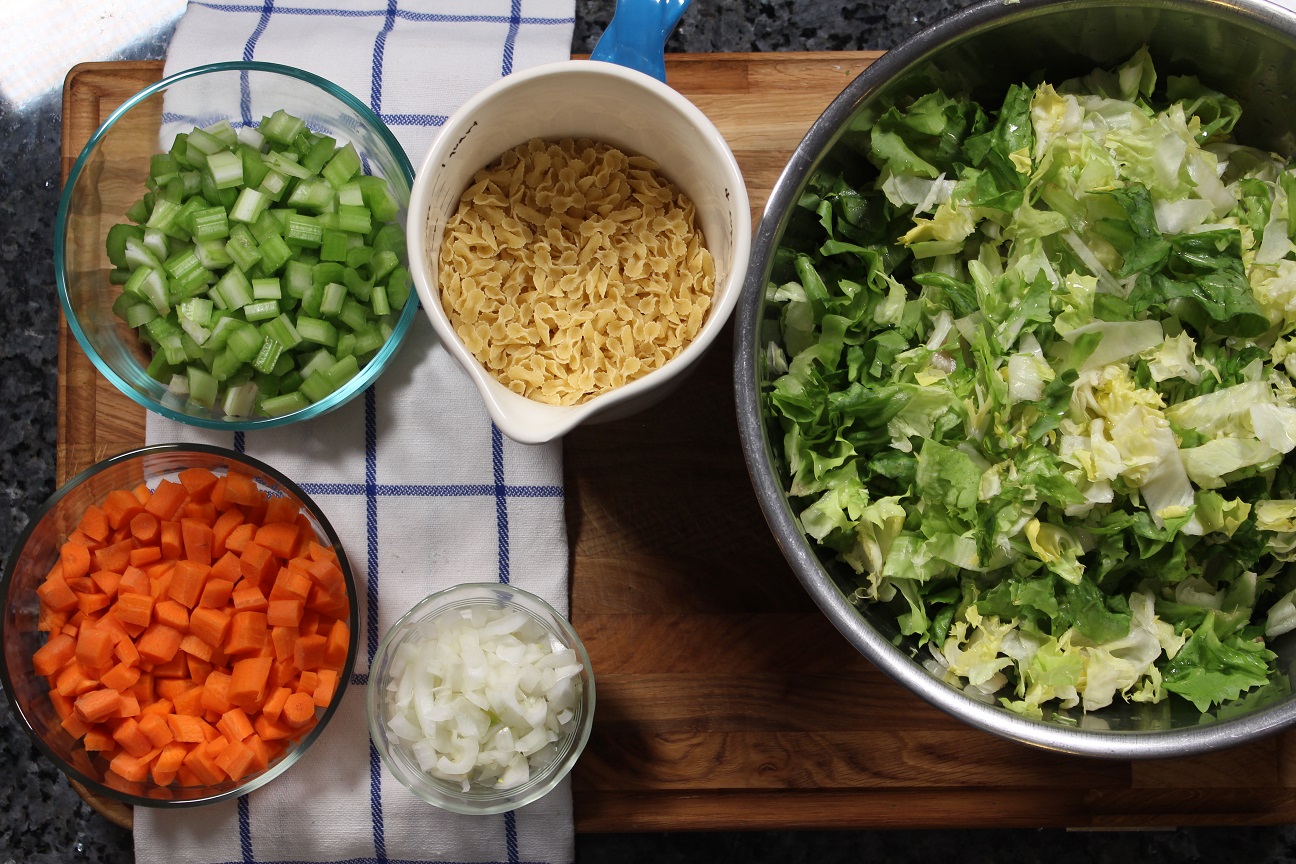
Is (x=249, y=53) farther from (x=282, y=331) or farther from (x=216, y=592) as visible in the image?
(x=216, y=592)

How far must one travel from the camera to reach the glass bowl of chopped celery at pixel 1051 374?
3.93ft

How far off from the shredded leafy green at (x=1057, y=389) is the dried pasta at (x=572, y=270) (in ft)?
0.57

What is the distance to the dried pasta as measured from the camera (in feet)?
4.46

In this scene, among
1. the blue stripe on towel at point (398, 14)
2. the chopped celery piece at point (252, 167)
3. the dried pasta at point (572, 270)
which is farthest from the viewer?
the blue stripe on towel at point (398, 14)

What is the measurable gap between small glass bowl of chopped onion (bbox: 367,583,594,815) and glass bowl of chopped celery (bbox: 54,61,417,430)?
38 centimetres

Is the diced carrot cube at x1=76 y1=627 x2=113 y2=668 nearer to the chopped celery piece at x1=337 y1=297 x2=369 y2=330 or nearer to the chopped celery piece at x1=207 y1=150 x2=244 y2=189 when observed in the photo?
the chopped celery piece at x1=337 y1=297 x2=369 y2=330

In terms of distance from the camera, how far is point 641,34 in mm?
1299

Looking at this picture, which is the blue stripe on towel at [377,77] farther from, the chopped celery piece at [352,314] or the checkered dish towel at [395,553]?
the chopped celery piece at [352,314]

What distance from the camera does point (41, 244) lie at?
5.51ft

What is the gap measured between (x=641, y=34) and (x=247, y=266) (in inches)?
25.6

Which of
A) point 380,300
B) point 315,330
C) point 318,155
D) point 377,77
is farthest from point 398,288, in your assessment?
point 377,77

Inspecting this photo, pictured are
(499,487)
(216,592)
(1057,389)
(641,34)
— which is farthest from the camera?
(499,487)

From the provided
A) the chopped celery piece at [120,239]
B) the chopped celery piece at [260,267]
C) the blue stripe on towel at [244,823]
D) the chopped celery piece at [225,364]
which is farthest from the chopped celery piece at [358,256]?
the blue stripe on towel at [244,823]

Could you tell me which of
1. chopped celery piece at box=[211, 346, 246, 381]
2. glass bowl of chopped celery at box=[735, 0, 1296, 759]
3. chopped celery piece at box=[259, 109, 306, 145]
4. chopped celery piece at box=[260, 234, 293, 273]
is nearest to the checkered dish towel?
chopped celery piece at box=[211, 346, 246, 381]
